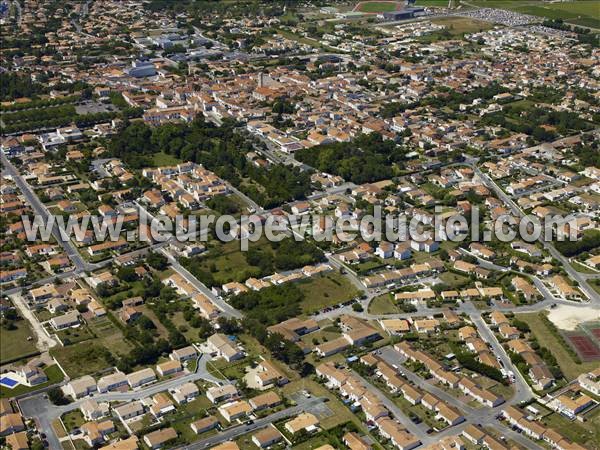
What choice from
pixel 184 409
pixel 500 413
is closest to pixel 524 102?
pixel 500 413

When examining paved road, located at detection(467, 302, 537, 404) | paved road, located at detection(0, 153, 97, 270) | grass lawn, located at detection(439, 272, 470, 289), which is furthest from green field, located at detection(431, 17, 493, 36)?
paved road, located at detection(467, 302, 537, 404)

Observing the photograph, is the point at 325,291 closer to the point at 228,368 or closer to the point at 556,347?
the point at 228,368

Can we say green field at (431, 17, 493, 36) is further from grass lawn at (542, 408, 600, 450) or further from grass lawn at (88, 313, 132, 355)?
grass lawn at (542, 408, 600, 450)

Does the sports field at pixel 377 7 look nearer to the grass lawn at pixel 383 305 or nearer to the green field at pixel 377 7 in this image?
the green field at pixel 377 7

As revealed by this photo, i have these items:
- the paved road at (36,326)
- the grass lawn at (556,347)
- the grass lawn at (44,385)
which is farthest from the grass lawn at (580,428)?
the paved road at (36,326)

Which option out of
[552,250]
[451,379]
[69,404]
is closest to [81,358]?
[69,404]

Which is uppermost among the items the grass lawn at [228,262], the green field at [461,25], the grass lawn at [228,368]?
the green field at [461,25]
